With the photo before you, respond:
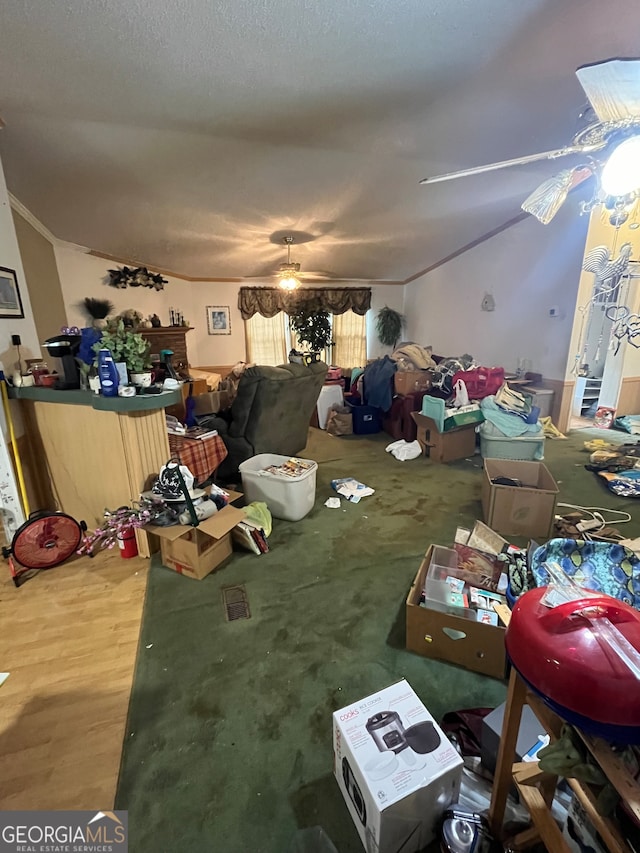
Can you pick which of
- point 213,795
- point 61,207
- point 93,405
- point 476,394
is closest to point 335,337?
point 476,394

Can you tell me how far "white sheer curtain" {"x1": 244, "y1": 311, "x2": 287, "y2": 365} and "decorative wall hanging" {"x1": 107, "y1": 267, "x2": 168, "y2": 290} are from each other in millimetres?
1762

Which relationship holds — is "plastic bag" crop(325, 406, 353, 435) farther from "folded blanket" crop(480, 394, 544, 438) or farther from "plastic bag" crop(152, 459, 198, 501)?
"plastic bag" crop(152, 459, 198, 501)

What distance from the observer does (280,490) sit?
8.91 feet

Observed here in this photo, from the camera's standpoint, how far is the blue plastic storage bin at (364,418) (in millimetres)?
4809

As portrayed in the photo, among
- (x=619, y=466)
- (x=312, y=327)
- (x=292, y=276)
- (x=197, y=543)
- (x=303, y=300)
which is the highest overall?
(x=292, y=276)

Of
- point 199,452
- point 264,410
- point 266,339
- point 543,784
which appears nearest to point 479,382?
point 264,410

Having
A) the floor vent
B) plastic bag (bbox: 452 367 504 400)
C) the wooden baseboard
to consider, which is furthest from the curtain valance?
the floor vent

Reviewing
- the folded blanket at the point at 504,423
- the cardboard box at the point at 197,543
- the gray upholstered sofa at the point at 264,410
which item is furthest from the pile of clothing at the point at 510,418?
the cardboard box at the point at 197,543

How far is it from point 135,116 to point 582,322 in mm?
4624

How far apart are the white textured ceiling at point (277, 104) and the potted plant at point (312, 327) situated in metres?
1.92

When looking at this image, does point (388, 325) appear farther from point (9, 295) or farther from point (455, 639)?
point (455, 639)

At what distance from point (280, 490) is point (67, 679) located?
148 cm

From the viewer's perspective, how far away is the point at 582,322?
172 inches

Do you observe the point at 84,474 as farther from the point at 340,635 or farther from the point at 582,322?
the point at 582,322
